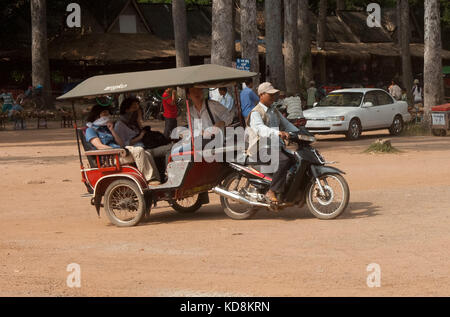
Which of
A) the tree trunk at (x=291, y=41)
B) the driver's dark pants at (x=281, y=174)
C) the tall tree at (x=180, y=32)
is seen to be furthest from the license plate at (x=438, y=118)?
the driver's dark pants at (x=281, y=174)

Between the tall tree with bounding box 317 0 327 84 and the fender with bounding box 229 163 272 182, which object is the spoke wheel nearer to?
the fender with bounding box 229 163 272 182

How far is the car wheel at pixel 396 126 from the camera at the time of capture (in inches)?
1041

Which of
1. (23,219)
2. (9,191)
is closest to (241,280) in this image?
(23,219)

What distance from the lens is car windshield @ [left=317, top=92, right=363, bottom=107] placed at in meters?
25.5

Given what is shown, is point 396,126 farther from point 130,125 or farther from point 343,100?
point 130,125

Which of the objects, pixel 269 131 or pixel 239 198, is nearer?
pixel 269 131

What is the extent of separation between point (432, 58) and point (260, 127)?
60.6 ft

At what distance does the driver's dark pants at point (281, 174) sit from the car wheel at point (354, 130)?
14232mm

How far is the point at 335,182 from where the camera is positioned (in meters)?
10.5

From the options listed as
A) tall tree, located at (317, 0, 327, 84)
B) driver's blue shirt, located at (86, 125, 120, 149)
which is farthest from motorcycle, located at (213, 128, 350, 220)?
tall tree, located at (317, 0, 327, 84)

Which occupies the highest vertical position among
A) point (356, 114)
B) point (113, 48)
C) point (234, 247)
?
point (113, 48)

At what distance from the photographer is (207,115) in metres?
10.9

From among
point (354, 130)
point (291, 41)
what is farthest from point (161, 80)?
point (291, 41)

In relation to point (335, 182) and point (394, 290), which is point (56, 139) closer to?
point (335, 182)
